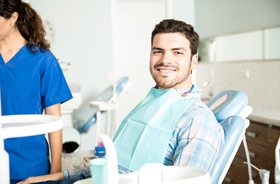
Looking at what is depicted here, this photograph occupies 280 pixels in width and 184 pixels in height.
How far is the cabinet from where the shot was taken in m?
2.29

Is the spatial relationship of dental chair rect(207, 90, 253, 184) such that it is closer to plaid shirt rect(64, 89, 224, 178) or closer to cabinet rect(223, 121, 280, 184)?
plaid shirt rect(64, 89, 224, 178)

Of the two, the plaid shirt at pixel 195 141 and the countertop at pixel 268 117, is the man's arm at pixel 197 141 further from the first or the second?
the countertop at pixel 268 117

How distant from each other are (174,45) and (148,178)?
85cm

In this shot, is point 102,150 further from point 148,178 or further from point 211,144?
point 148,178

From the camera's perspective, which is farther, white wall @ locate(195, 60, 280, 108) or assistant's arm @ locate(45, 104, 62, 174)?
white wall @ locate(195, 60, 280, 108)

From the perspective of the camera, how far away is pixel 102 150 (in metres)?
1.90

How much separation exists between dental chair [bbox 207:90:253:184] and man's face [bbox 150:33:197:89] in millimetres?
215

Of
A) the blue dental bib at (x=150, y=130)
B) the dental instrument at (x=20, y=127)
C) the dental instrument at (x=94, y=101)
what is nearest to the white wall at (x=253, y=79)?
the dental instrument at (x=94, y=101)

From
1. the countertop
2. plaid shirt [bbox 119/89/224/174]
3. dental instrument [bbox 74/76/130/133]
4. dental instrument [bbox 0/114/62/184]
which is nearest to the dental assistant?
plaid shirt [bbox 119/89/224/174]

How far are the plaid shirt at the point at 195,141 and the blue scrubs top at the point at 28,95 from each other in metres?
0.19

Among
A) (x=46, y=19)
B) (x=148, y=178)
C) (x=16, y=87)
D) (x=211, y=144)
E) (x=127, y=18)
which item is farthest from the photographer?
(x=127, y=18)

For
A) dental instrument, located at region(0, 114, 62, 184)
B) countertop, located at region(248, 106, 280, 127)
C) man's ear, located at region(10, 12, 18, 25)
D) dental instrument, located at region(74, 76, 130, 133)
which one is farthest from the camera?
dental instrument, located at region(74, 76, 130, 133)

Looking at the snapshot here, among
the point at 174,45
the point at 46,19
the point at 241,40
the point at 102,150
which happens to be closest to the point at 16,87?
the point at 174,45

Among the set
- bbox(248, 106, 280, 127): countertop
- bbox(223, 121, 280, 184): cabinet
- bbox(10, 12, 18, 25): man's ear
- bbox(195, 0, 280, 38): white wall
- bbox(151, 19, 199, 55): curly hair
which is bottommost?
bbox(223, 121, 280, 184): cabinet
